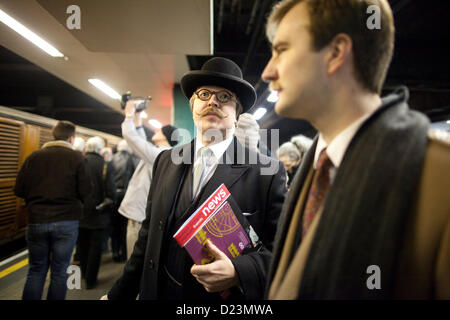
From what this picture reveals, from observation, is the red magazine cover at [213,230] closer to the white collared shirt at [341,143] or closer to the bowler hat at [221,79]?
the white collared shirt at [341,143]

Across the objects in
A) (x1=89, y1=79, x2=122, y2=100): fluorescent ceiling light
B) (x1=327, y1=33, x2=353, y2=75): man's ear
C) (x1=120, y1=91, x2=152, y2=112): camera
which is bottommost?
(x1=327, y1=33, x2=353, y2=75): man's ear

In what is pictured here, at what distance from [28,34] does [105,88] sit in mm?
2887

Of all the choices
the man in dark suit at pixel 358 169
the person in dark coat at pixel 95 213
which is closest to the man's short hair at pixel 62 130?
the person in dark coat at pixel 95 213

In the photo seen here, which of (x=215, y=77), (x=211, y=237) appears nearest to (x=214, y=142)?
(x=215, y=77)

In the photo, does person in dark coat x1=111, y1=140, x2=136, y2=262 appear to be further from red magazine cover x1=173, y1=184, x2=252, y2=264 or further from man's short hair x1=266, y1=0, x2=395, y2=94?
man's short hair x1=266, y1=0, x2=395, y2=94

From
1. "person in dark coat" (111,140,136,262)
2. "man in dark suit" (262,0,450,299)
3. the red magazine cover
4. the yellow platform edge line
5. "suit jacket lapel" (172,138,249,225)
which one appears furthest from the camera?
"person in dark coat" (111,140,136,262)

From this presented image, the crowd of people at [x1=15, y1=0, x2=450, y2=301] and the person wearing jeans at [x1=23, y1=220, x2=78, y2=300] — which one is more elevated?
the crowd of people at [x1=15, y1=0, x2=450, y2=301]

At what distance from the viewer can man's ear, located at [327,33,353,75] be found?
61cm

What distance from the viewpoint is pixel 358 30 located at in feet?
2.01

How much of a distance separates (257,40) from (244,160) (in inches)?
145

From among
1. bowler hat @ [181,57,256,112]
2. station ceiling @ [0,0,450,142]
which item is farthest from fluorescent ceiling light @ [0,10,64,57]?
bowler hat @ [181,57,256,112]
